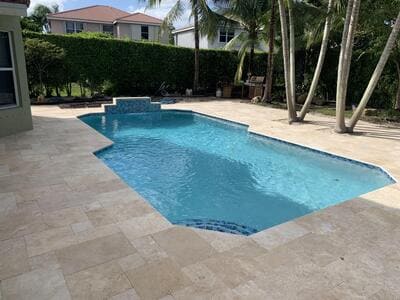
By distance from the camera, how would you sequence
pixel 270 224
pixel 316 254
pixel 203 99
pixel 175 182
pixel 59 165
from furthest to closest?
pixel 203 99 → pixel 175 182 → pixel 59 165 → pixel 270 224 → pixel 316 254

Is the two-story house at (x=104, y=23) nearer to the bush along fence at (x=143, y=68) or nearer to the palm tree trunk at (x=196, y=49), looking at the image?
the bush along fence at (x=143, y=68)

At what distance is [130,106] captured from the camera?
13516 millimetres

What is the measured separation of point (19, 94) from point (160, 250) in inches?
285

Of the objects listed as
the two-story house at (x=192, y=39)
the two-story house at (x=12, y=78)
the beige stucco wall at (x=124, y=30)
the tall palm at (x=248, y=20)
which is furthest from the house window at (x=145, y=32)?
the two-story house at (x=12, y=78)

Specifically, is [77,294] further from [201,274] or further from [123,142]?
[123,142]

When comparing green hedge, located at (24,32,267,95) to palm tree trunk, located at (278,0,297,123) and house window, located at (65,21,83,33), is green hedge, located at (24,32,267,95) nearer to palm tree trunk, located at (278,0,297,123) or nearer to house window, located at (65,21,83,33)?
palm tree trunk, located at (278,0,297,123)

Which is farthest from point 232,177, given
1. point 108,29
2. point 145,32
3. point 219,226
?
point 108,29

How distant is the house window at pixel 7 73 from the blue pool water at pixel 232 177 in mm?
2895

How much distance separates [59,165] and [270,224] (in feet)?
13.5

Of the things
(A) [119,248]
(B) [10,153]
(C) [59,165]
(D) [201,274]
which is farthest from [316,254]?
(B) [10,153]

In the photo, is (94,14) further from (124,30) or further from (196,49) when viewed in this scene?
(196,49)

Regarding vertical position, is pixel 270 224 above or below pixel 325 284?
below

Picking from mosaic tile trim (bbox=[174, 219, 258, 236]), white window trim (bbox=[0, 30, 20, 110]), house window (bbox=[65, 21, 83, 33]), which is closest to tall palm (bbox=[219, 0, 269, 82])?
white window trim (bbox=[0, 30, 20, 110])

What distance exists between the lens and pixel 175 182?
21.2 ft
